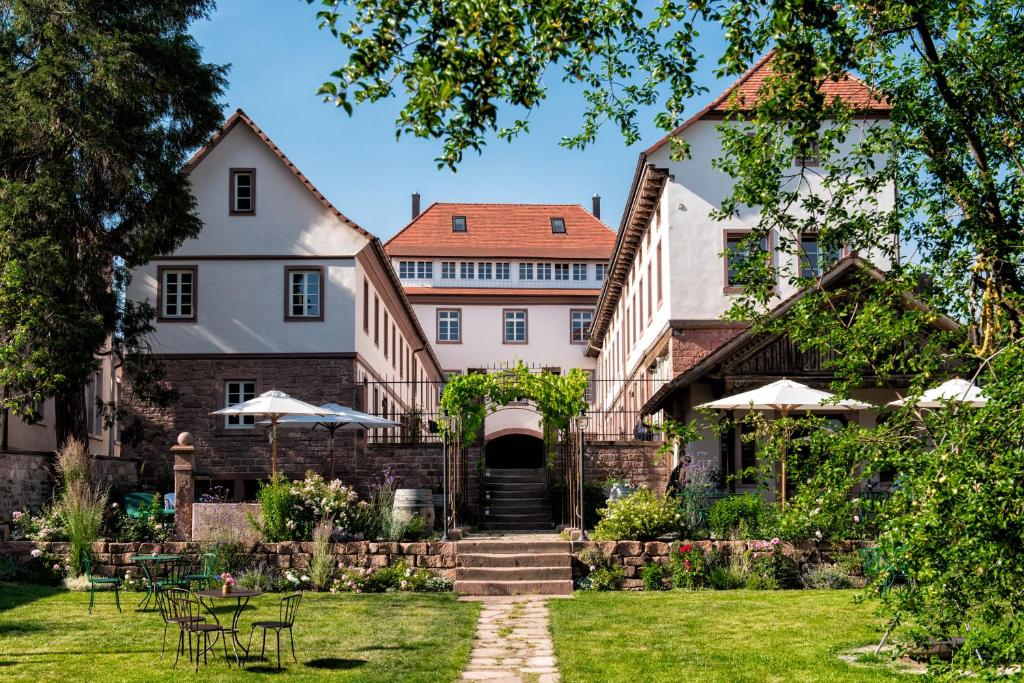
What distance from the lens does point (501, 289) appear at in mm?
49438

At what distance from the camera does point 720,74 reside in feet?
28.0

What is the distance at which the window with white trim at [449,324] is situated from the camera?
49250 mm

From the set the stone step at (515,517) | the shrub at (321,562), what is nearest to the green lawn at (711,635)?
the shrub at (321,562)

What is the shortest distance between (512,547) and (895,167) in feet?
32.2

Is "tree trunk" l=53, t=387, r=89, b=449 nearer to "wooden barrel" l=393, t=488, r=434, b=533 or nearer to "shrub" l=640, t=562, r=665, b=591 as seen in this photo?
"wooden barrel" l=393, t=488, r=434, b=533

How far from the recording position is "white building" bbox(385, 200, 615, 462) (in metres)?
48.9

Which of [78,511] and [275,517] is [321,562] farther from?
[78,511]

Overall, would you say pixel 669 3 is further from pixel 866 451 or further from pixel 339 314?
pixel 339 314

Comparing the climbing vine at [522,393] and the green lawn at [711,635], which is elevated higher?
the climbing vine at [522,393]

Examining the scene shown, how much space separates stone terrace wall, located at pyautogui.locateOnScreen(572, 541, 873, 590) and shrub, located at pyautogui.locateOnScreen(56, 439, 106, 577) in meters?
7.31

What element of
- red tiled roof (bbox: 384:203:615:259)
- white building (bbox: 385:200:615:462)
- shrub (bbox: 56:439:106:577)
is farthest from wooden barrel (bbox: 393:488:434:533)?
red tiled roof (bbox: 384:203:615:259)

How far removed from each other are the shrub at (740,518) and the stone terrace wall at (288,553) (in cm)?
413

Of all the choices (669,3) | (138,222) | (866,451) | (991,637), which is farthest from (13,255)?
(991,637)

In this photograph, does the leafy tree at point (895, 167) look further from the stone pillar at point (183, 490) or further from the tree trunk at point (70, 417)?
the tree trunk at point (70, 417)
